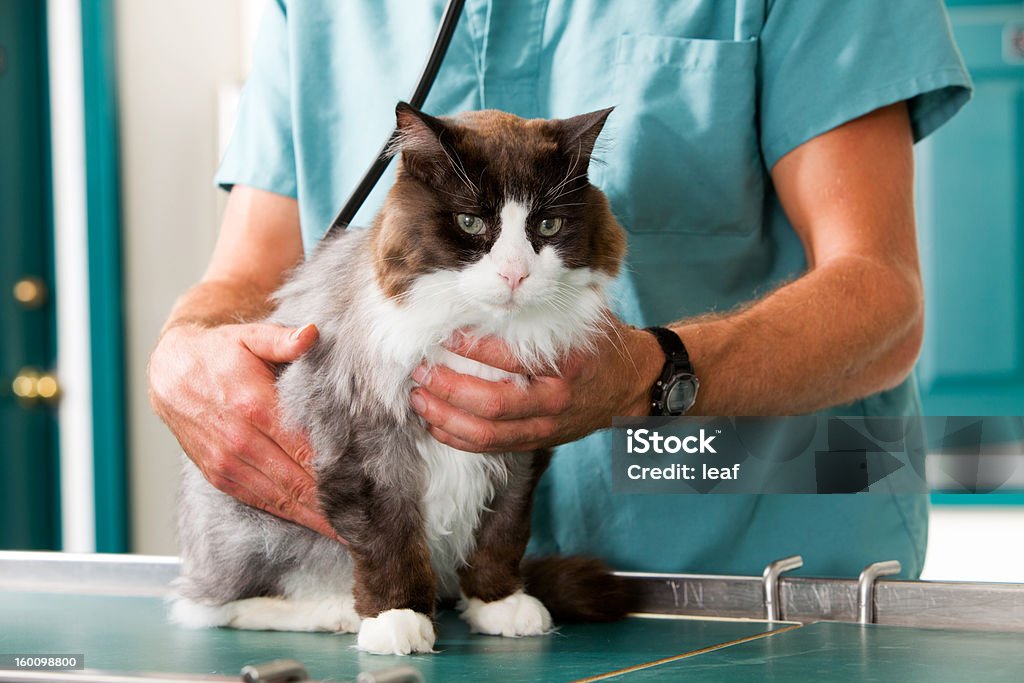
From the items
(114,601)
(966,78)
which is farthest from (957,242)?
(114,601)

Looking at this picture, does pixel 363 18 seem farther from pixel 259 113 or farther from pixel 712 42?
pixel 712 42

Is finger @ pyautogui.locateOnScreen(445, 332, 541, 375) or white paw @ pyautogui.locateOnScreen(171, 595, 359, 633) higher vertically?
finger @ pyautogui.locateOnScreen(445, 332, 541, 375)

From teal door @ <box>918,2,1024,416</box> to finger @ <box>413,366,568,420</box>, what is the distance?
2291 mm

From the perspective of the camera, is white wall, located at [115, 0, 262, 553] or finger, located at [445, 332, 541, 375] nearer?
finger, located at [445, 332, 541, 375]

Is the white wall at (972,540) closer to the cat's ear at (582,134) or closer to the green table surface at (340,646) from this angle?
the green table surface at (340,646)

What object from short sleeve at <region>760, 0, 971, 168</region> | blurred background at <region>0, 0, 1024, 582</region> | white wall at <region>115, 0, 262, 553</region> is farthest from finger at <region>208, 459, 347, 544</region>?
white wall at <region>115, 0, 262, 553</region>

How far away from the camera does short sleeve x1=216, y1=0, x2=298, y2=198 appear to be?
5.31 ft

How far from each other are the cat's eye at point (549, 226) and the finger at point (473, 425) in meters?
0.18

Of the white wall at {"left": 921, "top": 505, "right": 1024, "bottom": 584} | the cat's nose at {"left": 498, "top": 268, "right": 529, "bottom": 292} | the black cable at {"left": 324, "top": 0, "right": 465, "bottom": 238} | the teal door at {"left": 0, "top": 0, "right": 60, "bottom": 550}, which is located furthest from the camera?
the teal door at {"left": 0, "top": 0, "right": 60, "bottom": 550}

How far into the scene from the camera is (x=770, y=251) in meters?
1.50

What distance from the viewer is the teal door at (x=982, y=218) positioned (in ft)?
9.91

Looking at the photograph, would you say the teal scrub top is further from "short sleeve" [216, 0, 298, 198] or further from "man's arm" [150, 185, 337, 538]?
"man's arm" [150, 185, 337, 538]

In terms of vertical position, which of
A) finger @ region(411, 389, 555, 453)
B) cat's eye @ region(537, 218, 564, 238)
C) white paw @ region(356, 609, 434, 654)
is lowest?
white paw @ region(356, 609, 434, 654)

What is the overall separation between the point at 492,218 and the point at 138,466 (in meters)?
2.69
